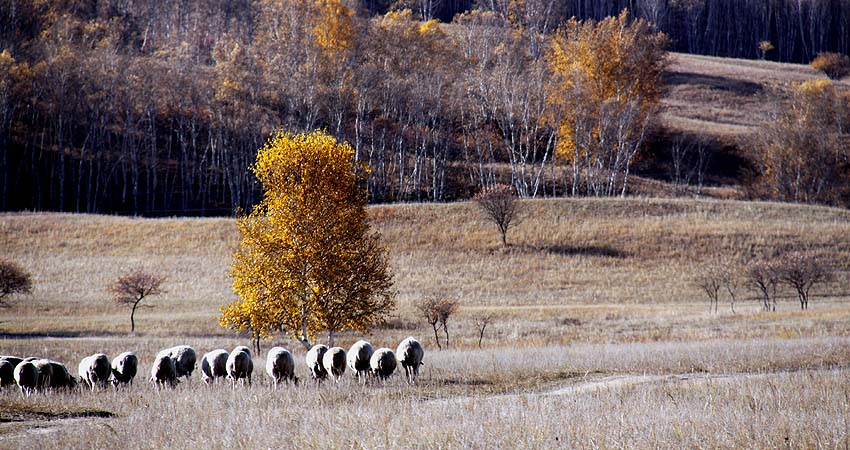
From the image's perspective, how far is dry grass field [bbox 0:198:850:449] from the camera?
10.7m

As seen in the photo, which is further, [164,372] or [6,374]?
[164,372]

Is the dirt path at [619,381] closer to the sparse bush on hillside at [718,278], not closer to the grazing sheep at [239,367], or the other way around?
the grazing sheep at [239,367]

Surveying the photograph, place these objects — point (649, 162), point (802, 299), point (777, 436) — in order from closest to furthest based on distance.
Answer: point (777, 436) → point (802, 299) → point (649, 162)

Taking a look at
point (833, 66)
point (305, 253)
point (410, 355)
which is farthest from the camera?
point (833, 66)

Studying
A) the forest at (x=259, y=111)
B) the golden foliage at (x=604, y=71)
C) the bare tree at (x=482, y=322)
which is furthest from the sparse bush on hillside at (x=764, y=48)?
the bare tree at (x=482, y=322)

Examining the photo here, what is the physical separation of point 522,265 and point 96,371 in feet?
127

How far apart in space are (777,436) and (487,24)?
324ft

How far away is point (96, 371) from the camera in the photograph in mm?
19141

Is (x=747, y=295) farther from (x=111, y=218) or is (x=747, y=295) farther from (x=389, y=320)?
(x=111, y=218)

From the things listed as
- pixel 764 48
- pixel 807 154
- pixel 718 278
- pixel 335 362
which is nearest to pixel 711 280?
pixel 718 278

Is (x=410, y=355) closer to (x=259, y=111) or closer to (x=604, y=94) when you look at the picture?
(x=604, y=94)

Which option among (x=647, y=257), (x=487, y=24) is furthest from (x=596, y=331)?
(x=487, y=24)

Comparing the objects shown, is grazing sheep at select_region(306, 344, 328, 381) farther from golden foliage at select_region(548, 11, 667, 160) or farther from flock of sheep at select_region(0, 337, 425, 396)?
golden foliage at select_region(548, 11, 667, 160)

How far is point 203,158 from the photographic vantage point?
75125 millimetres
